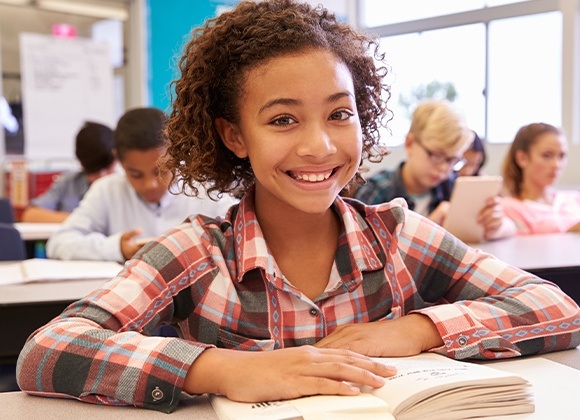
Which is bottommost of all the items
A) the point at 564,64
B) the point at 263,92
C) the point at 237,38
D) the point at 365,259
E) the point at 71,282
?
the point at 71,282

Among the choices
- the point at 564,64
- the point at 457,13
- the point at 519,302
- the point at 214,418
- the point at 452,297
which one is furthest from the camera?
the point at 457,13

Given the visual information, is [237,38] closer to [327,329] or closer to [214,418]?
[327,329]

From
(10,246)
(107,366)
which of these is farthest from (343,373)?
(10,246)

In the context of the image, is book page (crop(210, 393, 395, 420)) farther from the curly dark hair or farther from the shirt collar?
the curly dark hair

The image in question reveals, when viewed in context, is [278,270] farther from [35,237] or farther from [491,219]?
[35,237]

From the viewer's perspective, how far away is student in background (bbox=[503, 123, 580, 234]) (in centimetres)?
325

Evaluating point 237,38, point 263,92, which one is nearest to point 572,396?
point 263,92

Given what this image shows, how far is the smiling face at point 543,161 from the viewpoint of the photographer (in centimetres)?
339

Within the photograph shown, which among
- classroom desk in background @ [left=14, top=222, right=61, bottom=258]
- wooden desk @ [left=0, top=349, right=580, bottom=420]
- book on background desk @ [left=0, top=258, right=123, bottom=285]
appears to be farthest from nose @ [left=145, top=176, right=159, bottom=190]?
wooden desk @ [left=0, top=349, right=580, bottom=420]

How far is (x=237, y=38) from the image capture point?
4.01 ft

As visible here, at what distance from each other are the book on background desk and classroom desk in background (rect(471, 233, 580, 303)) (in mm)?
1195

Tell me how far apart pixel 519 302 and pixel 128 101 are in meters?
5.07

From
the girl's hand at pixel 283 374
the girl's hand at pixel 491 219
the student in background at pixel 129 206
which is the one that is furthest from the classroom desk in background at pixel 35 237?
the girl's hand at pixel 283 374

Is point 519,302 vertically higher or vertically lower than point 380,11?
lower
